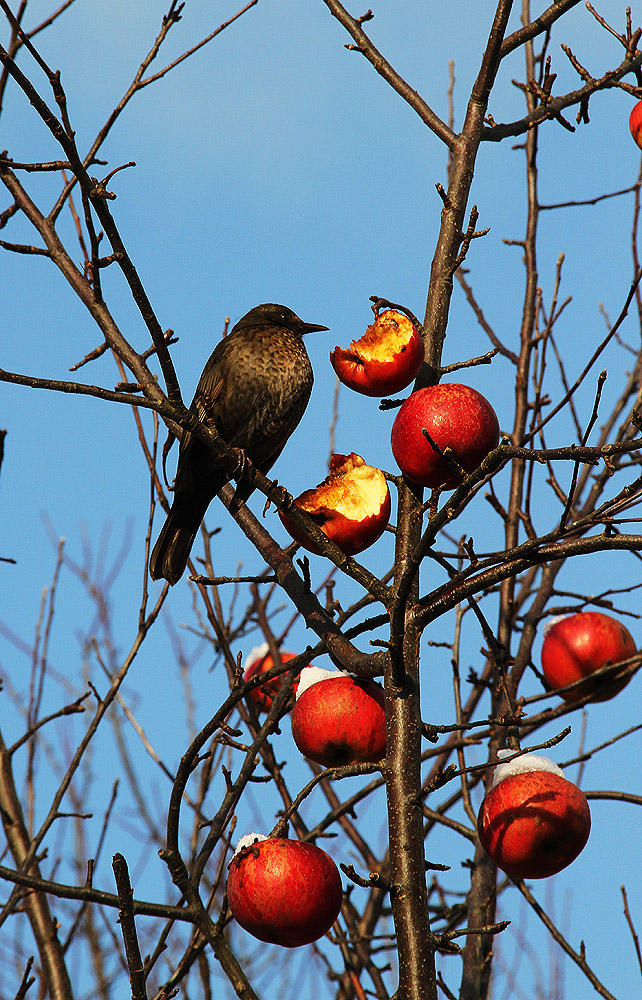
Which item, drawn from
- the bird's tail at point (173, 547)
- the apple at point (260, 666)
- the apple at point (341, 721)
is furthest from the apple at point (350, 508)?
the bird's tail at point (173, 547)

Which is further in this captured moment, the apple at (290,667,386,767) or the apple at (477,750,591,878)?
the apple at (290,667,386,767)

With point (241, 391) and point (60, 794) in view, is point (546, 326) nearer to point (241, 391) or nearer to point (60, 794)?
point (241, 391)

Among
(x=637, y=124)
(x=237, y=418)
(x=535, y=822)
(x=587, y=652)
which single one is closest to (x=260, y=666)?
(x=237, y=418)

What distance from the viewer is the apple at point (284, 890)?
88.6 inches

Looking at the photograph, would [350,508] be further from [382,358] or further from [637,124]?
[637,124]

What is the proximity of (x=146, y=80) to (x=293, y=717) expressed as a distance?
Answer: 2.60 m

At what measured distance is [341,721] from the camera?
2.57 metres

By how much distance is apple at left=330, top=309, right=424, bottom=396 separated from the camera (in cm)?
274

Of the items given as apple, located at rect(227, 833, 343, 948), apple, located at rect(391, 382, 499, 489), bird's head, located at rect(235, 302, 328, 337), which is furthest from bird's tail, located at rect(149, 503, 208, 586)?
apple, located at rect(227, 833, 343, 948)

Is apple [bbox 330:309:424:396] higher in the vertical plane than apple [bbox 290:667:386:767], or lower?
higher

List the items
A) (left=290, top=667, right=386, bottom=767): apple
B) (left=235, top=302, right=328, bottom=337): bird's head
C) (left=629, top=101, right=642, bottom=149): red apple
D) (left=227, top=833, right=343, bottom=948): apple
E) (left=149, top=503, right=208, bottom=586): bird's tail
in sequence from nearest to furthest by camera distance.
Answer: (left=227, top=833, right=343, bottom=948): apple
(left=290, top=667, right=386, bottom=767): apple
(left=629, top=101, right=642, bottom=149): red apple
(left=149, top=503, right=208, bottom=586): bird's tail
(left=235, top=302, right=328, bottom=337): bird's head

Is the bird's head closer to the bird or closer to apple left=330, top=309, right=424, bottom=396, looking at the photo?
the bird

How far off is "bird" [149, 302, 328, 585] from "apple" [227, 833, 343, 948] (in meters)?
1.88

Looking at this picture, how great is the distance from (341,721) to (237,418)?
6.54 feet
